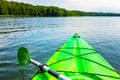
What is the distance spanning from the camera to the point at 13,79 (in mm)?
8188

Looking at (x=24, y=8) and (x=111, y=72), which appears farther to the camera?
(x=24, y=8)

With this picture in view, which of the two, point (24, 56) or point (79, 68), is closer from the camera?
point (79, 68)

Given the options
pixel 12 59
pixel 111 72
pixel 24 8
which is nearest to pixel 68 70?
pixel 111 72

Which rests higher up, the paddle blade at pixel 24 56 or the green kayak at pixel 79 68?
the paddle blade at pixel 24 56

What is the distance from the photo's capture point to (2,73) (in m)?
8.77

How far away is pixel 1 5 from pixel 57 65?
Answer: 8830cm

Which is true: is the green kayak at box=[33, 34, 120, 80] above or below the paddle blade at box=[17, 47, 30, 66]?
below

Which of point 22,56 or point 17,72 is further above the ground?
point 22,56

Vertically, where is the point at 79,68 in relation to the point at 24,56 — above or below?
below

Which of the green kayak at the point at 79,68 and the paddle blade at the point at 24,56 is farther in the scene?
the paddle blade at the point at 24,56

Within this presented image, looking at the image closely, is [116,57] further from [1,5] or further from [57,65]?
[1,5]

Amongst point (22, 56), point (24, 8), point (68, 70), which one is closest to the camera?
point (68, 70)

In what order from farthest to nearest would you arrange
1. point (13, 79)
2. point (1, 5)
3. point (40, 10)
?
point (40, 10)
point (1, 5)
point (13, 79)

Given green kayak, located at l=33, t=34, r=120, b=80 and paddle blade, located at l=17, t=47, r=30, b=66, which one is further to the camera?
paddle blade, located at l=17, t=47, r=30, b=66
